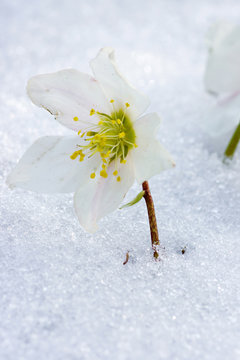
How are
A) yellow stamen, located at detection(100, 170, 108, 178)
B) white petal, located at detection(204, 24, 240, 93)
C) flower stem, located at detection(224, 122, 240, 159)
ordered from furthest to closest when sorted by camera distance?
flower stem, located at detection(224, 122, 240, 159), white petal, located at detection(204, 24, 240, 93), yellow stamen, located at detection(100, 170, 108, 178)

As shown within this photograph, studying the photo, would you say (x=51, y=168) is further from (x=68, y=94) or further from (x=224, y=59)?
(x=224, y=59)

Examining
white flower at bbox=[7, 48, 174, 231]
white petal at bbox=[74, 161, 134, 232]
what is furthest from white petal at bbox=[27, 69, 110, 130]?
white petal at bbox=[74, 161, 134, 232]

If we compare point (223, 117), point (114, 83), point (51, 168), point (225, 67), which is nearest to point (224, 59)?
point (225, 67)

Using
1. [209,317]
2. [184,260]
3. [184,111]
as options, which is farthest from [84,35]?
[209,317]

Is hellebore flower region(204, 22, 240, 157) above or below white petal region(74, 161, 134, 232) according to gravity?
above

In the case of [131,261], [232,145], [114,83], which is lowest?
[131,261]

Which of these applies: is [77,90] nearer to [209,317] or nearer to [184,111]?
[209,317]

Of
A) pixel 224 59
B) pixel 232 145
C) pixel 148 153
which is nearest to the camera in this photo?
pixel 148 153

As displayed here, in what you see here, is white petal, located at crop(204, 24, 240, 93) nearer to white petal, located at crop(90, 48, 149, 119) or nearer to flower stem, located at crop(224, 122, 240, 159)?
flower stem, located at crop(224, 122, 240, 159)
